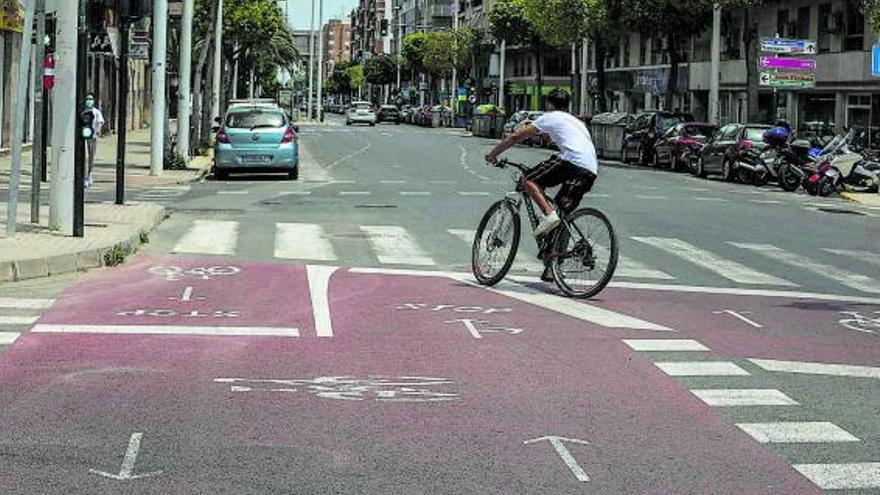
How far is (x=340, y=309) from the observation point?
1048cm

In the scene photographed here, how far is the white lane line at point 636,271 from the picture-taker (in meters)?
13.2

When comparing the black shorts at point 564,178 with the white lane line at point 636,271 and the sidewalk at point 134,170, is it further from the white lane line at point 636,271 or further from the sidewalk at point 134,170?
the sidewalk at point 134,170

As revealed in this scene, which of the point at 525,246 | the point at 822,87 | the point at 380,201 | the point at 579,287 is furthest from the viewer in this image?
the point at 822,87

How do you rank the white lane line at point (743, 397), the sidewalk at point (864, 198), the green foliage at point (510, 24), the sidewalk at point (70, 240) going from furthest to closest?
the green foliage at point (510, 24), the sidewalk at point (864, 198), the sidewalk at point (70, 240), the white lane line at point (743, 397)

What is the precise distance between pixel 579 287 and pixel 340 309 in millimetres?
2238

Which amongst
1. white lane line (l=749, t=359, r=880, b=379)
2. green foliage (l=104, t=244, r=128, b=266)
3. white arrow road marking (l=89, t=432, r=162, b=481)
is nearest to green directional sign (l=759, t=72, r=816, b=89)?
green foliage (l=104, t=244, r=128, b=266)

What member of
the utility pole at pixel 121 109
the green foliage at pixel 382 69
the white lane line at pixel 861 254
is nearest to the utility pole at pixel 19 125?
the utility pole at pixel 121 109

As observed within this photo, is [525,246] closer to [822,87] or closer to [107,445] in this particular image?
[107,445]

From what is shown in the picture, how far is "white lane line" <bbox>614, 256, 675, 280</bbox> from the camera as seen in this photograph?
13164 mm

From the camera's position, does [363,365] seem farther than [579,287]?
No

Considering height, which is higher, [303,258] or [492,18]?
[492,18]

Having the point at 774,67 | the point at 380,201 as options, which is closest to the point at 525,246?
the point at 380,201

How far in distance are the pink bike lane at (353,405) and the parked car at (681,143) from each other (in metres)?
26.8

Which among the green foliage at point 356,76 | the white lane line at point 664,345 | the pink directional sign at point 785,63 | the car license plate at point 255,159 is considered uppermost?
the green foliage at point 356,76
